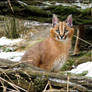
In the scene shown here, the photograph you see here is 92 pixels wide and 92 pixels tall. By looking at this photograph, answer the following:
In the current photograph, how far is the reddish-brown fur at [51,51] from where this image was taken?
3.59m

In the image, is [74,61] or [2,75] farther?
[74,61]

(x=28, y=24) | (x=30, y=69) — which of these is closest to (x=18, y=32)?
(x=28, y=24)

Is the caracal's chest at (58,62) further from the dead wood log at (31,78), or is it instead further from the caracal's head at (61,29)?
the dead wood log at (31,78)

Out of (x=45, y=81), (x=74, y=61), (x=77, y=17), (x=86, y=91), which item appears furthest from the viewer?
(x=74, y=61)

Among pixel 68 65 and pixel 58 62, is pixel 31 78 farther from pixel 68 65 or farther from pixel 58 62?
pixel 68 65

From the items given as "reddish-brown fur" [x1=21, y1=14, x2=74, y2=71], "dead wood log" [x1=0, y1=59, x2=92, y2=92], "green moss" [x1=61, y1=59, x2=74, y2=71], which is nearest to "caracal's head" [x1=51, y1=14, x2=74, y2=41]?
"reddish-brown fur" [x1=21, y1=14, x2=74, y2=71]

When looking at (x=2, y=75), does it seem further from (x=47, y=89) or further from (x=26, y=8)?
(x=26, y=8)

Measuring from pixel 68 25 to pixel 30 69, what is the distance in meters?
1.18

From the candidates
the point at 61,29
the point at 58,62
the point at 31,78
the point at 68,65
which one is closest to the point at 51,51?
the point at 58,62

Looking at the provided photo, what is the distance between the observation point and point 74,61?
5273 mm

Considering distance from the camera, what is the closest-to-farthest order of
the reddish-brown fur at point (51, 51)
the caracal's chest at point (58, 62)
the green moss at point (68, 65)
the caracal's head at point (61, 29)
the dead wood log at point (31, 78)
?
the dead wood log at point (31, 78), the caracal's head at point (61, 29), the reddish-brown fur at point (51, 51), the caracal's chest at point (58, 62), the green moss at point (68, 65)

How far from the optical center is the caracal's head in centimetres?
348

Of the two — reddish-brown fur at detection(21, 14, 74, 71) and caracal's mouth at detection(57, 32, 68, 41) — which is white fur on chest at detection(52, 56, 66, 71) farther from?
caracal's mouth at detection(57, 32, 68, 41)

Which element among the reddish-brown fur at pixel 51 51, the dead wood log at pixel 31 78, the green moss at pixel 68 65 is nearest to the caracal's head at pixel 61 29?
the reddish-brown fur at pixel 51 51
